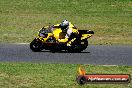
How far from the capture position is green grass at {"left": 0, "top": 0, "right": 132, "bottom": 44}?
1121 inches

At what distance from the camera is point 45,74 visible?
1775 cm

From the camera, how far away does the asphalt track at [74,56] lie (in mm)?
21125

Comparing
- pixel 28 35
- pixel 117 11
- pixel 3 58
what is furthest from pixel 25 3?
pixel 3 58

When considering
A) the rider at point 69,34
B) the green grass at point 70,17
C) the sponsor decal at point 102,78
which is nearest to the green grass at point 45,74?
the sponsor decal at point 102,78

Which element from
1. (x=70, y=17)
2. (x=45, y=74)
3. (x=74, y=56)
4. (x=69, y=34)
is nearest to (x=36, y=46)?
(x=69, y=34)

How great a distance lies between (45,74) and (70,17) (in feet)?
58.3

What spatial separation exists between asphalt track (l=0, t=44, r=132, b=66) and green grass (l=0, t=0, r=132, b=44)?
234 centimetres

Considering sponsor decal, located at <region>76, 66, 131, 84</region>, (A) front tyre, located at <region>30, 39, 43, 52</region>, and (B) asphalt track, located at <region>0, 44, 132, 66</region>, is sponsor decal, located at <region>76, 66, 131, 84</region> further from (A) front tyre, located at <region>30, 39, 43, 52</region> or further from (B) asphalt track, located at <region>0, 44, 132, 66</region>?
(A) front tyre, located at <region>30, 39, 43, 52</region>

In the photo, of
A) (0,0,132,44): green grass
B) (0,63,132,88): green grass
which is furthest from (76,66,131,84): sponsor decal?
(0,0,132,44): green grass

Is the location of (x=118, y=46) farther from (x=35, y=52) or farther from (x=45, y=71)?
(x=45, y=71)

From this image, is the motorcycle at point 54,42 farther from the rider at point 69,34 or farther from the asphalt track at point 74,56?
the asphalt track at point 74,56

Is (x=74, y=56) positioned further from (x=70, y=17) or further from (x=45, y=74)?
(x=70, y=17)

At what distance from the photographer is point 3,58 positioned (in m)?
21.4

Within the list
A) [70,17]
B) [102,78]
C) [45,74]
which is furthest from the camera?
[70,17]
